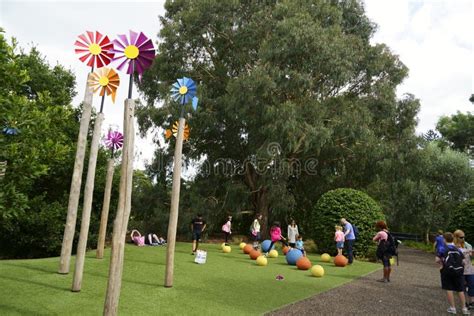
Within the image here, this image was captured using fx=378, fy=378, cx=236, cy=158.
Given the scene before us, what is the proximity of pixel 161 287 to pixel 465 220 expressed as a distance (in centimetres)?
1783

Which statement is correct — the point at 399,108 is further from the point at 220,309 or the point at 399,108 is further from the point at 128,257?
the point at 220,309

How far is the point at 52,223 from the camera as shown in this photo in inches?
587

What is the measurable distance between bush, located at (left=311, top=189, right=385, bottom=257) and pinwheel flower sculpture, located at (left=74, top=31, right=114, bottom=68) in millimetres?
11403

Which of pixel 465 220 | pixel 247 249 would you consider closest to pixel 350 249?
pixel 247 249

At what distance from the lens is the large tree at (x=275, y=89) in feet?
64.6

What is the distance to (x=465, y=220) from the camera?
792 inches

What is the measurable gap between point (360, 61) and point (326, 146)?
5.75 m

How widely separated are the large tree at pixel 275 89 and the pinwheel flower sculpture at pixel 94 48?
32.9ft

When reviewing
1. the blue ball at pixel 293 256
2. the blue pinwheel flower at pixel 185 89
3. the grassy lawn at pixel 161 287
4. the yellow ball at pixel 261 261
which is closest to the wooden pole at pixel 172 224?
the grassy lawn at pixel 161 287

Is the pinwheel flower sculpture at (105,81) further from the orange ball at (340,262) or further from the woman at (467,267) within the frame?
the orange ball at (340,262)

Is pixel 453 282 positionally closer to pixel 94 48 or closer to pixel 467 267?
pixel 467 267

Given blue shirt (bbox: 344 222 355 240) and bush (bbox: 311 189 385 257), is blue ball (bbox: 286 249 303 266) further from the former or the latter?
bush (bbox: 311 189 385 257)

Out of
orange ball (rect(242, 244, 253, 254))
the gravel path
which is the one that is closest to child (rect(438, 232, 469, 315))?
the gravel path

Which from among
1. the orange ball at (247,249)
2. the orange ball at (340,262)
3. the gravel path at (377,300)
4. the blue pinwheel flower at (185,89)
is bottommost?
the gravel path at (377,300)
